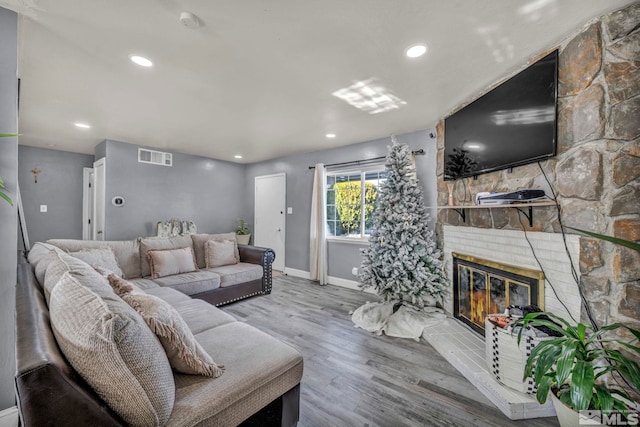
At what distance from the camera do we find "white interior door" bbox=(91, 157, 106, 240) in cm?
414

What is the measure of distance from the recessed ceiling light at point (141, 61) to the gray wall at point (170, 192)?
2885 millimetres

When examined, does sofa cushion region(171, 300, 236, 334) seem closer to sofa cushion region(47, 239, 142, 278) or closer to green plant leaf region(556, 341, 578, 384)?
sofa cushion region(47, 239, 142, 278)

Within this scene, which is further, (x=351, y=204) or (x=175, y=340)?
(x=351, y=204)

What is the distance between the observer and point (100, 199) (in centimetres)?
432

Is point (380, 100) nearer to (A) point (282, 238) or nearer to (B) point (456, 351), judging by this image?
(B) point (456, 351)

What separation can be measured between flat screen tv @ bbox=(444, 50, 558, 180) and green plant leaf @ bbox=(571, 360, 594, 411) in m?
1.38

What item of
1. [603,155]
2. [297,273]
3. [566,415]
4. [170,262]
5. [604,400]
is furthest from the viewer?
[297,273]

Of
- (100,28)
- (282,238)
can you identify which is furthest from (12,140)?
(282,238)

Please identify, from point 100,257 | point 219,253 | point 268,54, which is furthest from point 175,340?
point 219,253

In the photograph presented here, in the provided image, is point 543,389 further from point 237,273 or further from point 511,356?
point 237,273

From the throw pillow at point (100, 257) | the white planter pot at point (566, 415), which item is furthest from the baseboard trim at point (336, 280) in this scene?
the throw pillow at point (100, 257)

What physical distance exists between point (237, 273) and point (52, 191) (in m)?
4.14

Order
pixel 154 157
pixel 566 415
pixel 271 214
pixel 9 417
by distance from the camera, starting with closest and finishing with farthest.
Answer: pixel 566 415
pixel 9 417
pixel 154 157
pixel 271 214

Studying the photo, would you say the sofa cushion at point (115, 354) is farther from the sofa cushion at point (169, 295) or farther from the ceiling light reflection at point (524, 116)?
the ceiling light reflection at point (524, 116)
